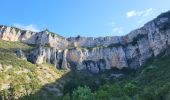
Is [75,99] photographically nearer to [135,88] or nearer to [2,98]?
[135,88]

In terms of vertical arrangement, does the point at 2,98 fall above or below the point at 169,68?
below

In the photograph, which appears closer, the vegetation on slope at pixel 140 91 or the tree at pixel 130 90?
the vegetation on slope at pixel 140 91

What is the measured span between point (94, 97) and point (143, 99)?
37646 mm

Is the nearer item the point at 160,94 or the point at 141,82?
the point at 160,94

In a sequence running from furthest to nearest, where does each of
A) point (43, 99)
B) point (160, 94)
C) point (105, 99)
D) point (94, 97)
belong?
1. point (43, 99)
2. point (94, 97)
3. point (105, 99)
4. point (160, 94)

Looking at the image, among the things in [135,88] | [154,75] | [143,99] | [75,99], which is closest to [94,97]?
[75,99]

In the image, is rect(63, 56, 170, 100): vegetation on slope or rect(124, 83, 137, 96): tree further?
rect(124, 83, 137, 96): tree

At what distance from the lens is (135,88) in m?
154

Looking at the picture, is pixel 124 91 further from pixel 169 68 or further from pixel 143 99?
pixel 169 68

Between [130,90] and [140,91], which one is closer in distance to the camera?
[140,91]

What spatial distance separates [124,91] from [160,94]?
36509mm

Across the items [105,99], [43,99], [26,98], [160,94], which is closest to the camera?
[160,94]

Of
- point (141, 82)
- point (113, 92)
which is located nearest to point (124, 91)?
point (113, 92)

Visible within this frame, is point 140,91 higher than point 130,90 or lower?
lower
